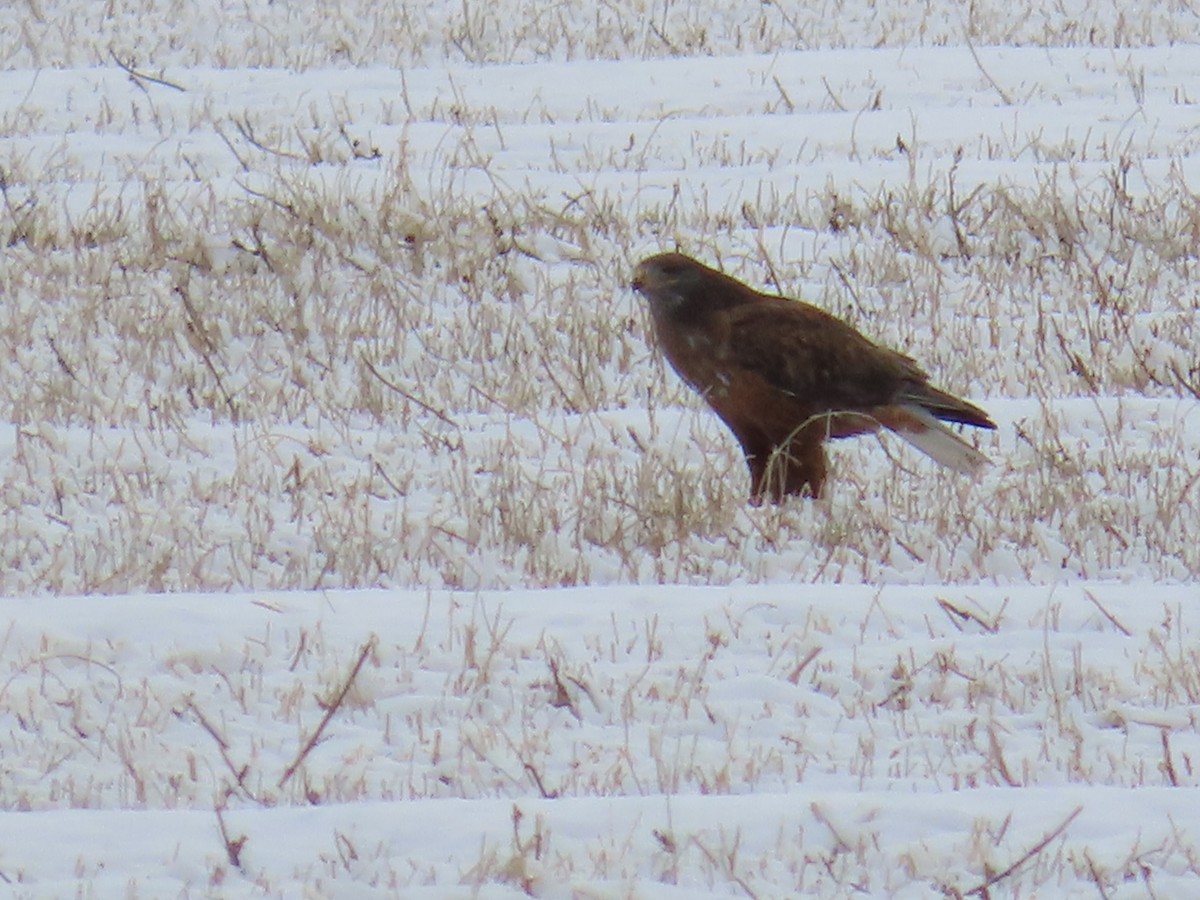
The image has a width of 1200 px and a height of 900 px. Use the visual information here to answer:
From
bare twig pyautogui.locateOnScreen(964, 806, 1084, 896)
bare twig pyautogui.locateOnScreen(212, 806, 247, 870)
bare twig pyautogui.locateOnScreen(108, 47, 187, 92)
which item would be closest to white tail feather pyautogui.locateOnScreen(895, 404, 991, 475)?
bare twig pyautogui.locateOnScreen(964, 806, 1084, 896)

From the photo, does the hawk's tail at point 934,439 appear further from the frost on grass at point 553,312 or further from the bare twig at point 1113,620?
the bare twig at point 1113,620

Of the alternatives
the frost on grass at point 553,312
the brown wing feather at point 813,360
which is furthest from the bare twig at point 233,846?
the brown wing feather at point 813,360

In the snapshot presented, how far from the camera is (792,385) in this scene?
20.5 ft

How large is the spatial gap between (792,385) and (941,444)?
0.51 m

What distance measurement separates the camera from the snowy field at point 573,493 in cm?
383

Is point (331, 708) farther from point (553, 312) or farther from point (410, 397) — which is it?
point (553, 312)

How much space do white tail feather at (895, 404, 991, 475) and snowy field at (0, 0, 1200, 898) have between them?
9 centimetres

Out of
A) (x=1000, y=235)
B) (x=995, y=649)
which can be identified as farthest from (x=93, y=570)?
(x=1000, y=235)

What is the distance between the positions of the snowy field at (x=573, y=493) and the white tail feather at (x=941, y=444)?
92 mm

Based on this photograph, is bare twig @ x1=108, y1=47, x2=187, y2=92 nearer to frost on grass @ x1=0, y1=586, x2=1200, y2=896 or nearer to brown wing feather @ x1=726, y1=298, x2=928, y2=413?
brown wing feather @ x1=726, y1=298, x2=928, y2=413

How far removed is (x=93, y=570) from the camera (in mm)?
5660

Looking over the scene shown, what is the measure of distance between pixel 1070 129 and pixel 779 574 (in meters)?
6.29

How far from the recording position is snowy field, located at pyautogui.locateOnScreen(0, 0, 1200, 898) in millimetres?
3832

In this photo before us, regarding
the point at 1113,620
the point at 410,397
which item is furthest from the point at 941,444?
the point at 410,397
